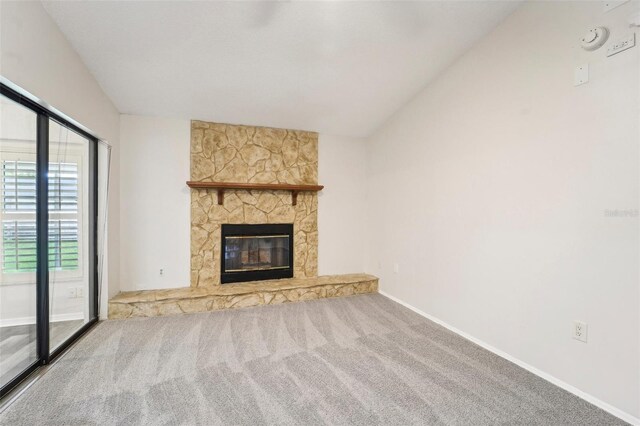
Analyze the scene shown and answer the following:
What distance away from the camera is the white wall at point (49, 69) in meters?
1.53

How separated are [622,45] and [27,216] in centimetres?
403

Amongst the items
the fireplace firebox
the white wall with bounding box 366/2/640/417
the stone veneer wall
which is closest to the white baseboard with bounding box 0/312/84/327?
the stone veneer wall

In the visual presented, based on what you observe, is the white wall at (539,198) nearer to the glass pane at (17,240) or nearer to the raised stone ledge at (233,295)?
the raised stone ledge at (233,295)

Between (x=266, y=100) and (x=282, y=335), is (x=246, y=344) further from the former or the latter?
(x=266, y=100)

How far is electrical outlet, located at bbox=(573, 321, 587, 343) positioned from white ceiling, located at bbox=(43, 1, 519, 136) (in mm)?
2420

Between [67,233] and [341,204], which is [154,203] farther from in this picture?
[341,204]

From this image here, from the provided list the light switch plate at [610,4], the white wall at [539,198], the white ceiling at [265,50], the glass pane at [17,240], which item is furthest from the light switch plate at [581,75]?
the glass pane at [17,240]

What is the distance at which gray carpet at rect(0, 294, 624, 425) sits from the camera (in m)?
1.55

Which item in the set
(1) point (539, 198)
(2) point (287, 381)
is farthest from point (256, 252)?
(1) point (539, 198)

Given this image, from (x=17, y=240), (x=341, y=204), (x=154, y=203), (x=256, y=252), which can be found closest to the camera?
(x=17, y=240)

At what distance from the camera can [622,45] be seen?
156 cm

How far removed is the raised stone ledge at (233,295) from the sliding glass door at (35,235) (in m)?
0.54

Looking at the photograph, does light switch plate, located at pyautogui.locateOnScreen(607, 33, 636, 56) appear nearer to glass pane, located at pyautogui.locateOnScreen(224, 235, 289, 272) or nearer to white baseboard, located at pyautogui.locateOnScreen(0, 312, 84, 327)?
glass pane, located at pyautogui.locateOnScreen(224, 235, 289, 272)

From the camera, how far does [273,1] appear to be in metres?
1.97
